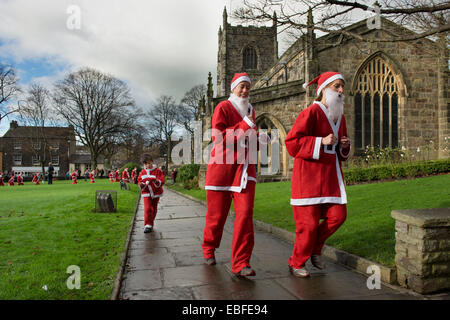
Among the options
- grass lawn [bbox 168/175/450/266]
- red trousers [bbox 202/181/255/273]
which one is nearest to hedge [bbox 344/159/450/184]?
grass lawn [bbox 168/175/450/266]

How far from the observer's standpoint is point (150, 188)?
7086 mm

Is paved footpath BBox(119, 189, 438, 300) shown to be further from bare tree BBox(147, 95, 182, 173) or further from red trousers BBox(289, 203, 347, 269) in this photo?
bare tree BBox(147, 95, 182, 173)

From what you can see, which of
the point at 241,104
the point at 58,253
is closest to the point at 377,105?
the point at 241,104

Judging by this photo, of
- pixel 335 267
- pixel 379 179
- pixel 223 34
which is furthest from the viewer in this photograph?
pixel 223 34

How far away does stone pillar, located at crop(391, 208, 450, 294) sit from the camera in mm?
3041

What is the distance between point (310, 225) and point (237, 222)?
0.80 meters

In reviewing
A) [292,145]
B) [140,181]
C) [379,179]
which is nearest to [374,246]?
[292,145]

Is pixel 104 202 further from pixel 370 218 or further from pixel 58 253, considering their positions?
pixel 370 218

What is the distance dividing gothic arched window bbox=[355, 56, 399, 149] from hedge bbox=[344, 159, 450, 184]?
17.6 feet

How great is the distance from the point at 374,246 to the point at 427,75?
61.6 feet

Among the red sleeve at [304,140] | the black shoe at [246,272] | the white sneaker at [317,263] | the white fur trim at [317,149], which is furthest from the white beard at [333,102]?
the black shoe at [246,272]

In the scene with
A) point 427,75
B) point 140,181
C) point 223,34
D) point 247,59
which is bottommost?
point 140,181
